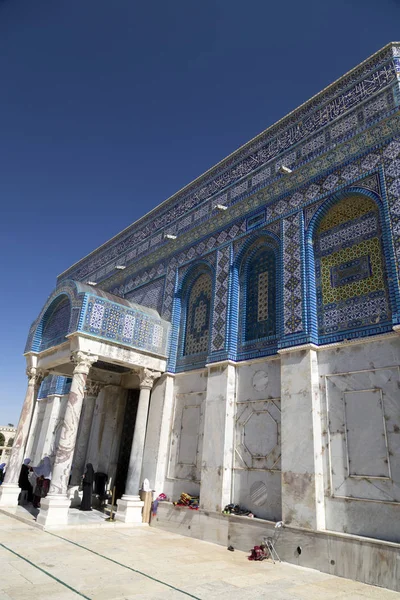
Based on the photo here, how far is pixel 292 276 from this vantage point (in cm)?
920

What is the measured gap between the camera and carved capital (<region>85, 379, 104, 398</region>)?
43.9ft

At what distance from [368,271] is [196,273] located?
18.6 feet

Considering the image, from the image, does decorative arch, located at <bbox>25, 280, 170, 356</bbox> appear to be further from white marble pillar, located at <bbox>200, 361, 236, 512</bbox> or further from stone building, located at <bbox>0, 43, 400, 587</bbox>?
white marble pillar, located at <bbox>200, 361, 236, 512</bbox>

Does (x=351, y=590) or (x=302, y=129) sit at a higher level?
(x=302, y=129)

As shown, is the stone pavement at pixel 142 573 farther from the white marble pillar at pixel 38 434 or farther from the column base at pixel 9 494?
the white marble pillar at pixel 38 434

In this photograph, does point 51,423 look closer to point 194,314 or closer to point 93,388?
point 93,388

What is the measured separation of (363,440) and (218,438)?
11.2 ft

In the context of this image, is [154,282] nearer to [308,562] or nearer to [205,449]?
[205,449]

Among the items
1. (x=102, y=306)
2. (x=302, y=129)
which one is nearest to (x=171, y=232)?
(x=102, y=306)

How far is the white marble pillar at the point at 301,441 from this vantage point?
7242 millimetres

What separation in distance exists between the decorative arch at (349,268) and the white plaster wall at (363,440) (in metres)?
0.56

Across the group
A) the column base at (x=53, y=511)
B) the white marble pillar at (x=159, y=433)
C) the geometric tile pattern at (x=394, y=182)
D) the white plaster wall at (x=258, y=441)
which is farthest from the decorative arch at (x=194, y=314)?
the geometric tile pattern at (x=394, y=182)

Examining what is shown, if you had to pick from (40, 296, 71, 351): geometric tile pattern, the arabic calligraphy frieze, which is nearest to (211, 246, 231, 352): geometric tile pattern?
the arabic calligraphy frieze

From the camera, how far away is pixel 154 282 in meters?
14.0
